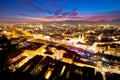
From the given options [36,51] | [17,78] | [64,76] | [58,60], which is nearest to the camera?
[17,78]

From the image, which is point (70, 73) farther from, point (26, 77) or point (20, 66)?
point (20, 66)

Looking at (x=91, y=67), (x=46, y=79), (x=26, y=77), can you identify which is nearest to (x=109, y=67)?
(x=91, y=67)

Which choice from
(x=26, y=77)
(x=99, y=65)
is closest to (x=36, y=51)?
(x=26, y=77)

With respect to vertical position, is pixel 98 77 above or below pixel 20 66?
below

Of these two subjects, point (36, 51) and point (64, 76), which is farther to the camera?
point (36, 51)

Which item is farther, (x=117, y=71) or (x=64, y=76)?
(x=117, y=71)

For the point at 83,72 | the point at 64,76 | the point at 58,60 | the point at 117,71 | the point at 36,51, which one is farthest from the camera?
the point at 36,51

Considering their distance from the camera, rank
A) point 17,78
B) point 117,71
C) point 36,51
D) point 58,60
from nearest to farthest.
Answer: point 17,78 < point 117,71 < point 58,60 < point 36,51

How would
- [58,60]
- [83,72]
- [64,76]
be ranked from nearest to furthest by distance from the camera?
[64,76], [83,72], [58,60]

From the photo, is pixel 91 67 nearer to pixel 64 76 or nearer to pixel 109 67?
pixel 109 67
